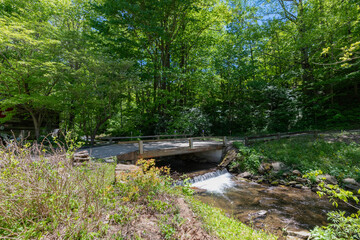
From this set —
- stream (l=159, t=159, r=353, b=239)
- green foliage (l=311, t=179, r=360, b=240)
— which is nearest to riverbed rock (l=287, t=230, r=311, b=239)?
stream (l=159, t=159, r=353, b=239)

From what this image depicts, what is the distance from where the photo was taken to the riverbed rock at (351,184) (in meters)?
7.05

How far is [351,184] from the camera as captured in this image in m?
7.18

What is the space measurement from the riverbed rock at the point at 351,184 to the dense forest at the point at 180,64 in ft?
24.2

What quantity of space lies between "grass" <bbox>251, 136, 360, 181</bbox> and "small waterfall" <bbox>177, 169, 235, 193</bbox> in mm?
2842

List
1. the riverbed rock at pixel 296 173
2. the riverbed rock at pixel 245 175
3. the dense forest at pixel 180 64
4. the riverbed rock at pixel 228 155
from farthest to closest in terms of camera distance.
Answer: the dense forest at pixel 180 64
the riverbed rock at pixel 228 155
the riverbed rock at pixel 245 175
the riverbed rock at pixel 296 173

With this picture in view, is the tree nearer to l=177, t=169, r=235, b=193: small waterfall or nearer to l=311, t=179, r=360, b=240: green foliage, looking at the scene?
l=177, t=169, r=235, b=193: small waterfall

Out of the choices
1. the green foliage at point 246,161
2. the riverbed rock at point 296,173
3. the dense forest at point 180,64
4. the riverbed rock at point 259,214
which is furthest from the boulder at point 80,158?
A: the riverbed rock at point 296,173

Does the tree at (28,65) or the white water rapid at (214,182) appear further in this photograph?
the tree at (28,65)

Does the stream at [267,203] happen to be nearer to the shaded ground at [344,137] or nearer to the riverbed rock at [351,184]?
the riverbed rock at [351,184]

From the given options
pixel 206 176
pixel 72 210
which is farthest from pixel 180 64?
pixel 72 210

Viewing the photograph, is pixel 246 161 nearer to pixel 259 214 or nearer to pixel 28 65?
pixel 259 214

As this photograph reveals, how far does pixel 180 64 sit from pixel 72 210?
1879cm

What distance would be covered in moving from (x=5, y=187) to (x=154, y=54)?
608 inches

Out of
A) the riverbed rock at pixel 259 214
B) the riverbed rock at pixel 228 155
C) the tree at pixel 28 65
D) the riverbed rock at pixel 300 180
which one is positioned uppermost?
the tree at pixel 28 65
